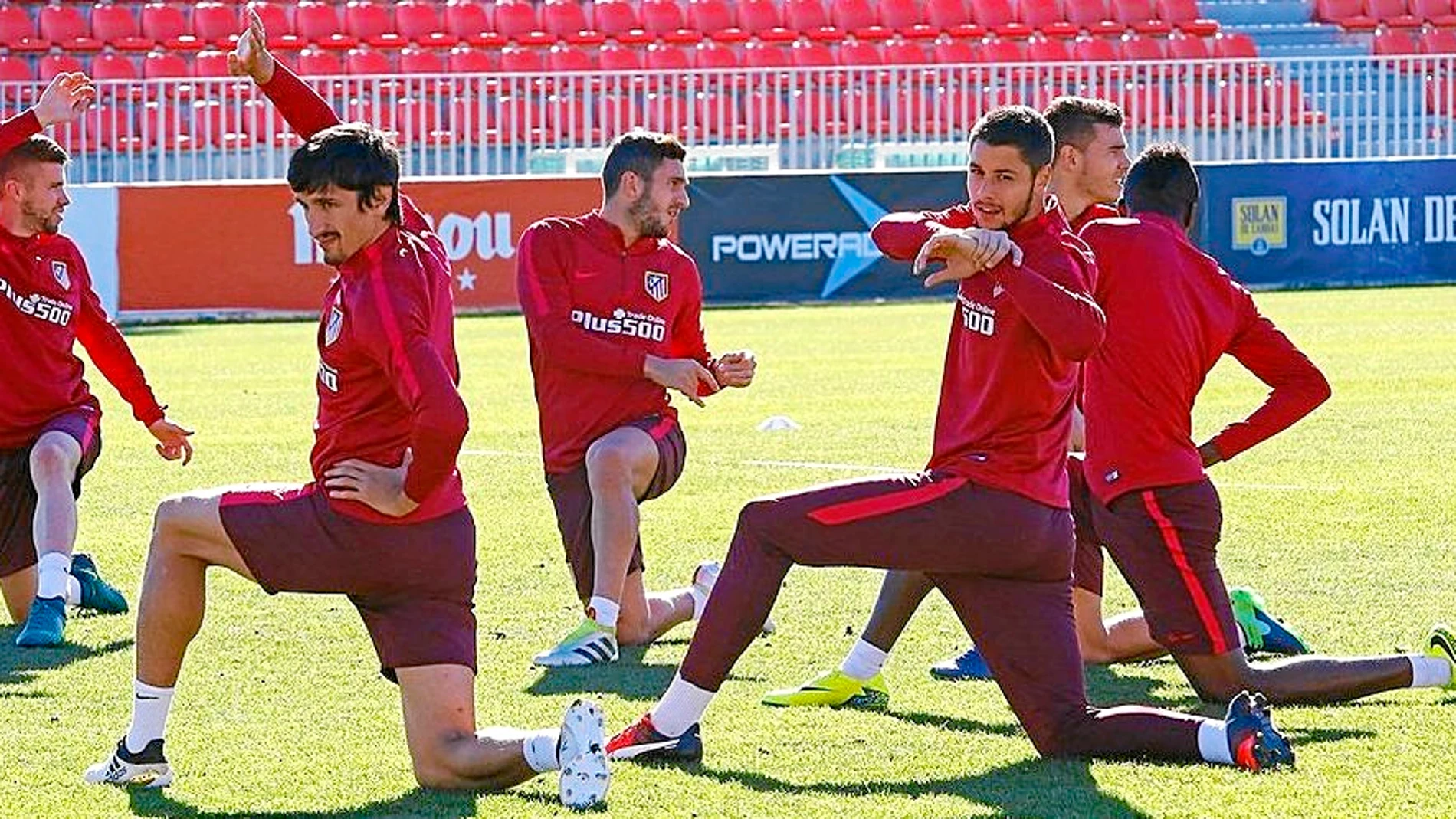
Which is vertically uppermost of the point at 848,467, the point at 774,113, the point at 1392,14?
the point at 1392,14

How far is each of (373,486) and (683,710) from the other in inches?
42.5

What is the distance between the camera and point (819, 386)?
18438mm

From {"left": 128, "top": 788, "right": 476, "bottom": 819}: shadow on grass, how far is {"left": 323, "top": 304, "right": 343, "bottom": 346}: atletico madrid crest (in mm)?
1178

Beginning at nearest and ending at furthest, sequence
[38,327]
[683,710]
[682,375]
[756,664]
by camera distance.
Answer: [683,710] → [756,664] → [682,375] → [38,327]

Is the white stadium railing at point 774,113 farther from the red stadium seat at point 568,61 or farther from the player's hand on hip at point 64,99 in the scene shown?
the player's hand on hip at point 64,99

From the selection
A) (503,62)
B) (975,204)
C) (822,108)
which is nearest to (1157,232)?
(975,204)

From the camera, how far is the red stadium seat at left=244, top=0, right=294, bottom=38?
31.2 m

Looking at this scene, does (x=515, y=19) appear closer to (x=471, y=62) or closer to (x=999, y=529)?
(x=471, y=62)

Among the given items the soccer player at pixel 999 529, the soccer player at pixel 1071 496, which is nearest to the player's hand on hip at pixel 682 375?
the soccer player at pixel 1071 496

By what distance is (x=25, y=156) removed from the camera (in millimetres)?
9102

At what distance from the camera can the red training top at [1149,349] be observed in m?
7.39

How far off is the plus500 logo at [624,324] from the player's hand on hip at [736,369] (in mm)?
647

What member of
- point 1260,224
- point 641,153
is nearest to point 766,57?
point 1260,224

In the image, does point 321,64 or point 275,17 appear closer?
point 321,64
